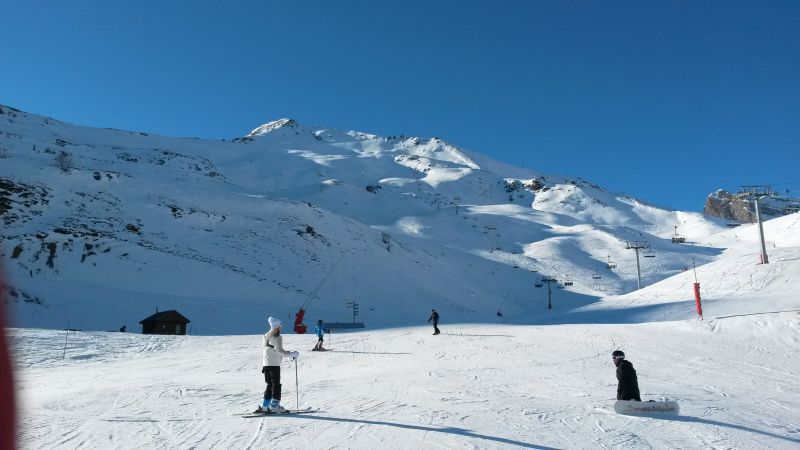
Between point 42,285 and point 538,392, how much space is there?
34.8 meters

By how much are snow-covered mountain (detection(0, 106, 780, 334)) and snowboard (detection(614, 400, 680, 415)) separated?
10.1 m

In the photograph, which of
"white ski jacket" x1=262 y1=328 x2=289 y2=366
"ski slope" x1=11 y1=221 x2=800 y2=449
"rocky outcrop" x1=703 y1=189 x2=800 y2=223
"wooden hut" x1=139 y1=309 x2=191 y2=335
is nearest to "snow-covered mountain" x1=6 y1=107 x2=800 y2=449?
"ski slope" x1=11 y1=221 x2=800 y2=449

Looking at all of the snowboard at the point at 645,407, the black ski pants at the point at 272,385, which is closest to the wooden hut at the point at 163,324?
the black ski pants at the point at 272,385

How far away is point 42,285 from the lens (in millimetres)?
35000

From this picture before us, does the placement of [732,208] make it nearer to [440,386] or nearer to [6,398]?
[440,386]

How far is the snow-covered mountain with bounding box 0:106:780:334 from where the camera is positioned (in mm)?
38062

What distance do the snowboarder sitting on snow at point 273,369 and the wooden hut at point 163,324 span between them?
22675 mm

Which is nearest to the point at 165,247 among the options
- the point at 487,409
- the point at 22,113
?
the point at 487,409

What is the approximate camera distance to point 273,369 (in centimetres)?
966

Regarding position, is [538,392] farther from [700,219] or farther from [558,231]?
[700,219]

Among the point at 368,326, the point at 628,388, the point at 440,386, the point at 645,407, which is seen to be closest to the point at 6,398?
the point at 645,407

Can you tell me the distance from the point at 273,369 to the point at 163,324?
75.9 feet

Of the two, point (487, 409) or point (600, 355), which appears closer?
point (487, 409)

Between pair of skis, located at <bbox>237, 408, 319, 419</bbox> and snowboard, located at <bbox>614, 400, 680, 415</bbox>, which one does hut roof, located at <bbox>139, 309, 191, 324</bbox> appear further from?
snowboard, located at <bbox>614, 400, 680, 415</bbox>
